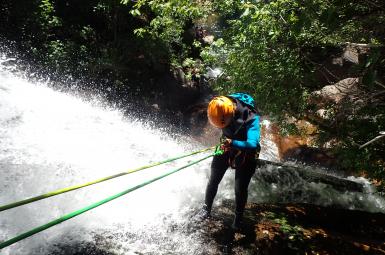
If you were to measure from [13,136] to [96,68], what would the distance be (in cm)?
448

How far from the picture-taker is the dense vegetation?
4.72 meters

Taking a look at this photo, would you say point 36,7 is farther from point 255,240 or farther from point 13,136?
point 255,240

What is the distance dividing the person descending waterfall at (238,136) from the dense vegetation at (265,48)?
1.15m

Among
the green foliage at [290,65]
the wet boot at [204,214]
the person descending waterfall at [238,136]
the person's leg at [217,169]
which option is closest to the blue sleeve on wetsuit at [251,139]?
the person descending waterfall at [238,136]

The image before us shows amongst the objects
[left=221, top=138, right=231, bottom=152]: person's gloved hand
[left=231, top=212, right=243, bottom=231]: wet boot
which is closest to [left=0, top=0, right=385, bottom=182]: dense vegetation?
[left=221, top=138, right=231, bottom=152]: person's gloved hand

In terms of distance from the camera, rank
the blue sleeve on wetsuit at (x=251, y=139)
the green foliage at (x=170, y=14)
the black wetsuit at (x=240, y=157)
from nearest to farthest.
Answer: the blue sleeve on wetsuit at (x=251, y=139) → the black wetsuit at (x=240, y=157) → the green foliage at (x=170, y=14)

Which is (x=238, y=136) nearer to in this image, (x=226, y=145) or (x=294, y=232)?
(x=226, y=145)

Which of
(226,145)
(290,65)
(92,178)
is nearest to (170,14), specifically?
(290,65)

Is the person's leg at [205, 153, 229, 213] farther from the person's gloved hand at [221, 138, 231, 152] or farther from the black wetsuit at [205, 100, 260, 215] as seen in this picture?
the person's gloved hand at [221, 138, 231, 152]

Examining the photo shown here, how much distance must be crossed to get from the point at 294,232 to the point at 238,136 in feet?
6.49

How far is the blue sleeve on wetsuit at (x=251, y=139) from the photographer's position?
3.94 m

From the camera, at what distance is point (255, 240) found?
4.56m

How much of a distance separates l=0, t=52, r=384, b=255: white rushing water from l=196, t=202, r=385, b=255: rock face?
0.45 m

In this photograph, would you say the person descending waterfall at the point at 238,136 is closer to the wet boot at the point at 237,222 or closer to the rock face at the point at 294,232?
the wet boot at the point at 237,222
